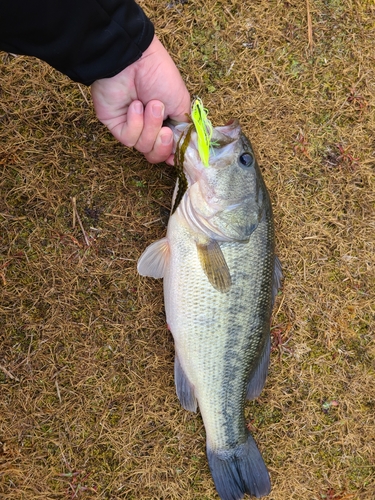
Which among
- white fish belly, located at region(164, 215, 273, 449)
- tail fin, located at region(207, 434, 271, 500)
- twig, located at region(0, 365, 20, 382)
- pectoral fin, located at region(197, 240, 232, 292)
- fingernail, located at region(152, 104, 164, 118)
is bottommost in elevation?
tail fin, located at region(207, 434, 271, 500)

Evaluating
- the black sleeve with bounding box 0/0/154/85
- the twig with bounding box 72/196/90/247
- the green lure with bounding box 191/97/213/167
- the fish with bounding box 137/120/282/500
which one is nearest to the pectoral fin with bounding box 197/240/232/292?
the fish with bounding box 137/120/282/500

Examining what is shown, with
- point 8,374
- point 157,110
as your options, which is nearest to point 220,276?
point 157,110

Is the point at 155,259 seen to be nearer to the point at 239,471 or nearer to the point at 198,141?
the point at 198,141

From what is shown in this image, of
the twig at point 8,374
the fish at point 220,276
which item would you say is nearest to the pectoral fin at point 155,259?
the fish at point 220,276

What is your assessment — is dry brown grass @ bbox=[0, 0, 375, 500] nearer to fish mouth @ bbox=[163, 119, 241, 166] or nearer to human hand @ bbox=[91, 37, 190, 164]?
human hand @ bbox=[91, 37, 190, 164]

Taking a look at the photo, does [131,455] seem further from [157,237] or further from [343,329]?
[343,329]

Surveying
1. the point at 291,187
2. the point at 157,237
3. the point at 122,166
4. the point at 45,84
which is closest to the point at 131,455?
the point at 157,237
